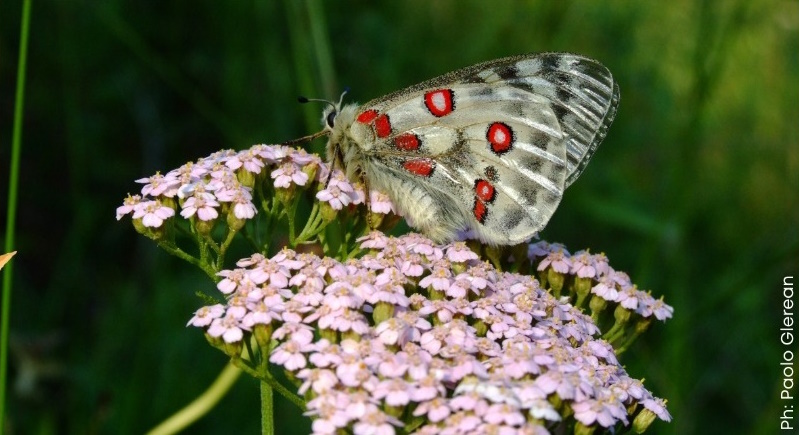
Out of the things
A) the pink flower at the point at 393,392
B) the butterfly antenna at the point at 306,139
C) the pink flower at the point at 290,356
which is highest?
the butterfly antenna at the point at 306,139

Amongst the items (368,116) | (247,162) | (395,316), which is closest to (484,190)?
(368,116)

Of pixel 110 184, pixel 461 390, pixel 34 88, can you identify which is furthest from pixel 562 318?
pixel 34 88

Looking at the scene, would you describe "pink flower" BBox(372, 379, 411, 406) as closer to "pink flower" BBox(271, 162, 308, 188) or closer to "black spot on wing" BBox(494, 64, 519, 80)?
"pink flower" BBox(271, 162, 308, 188)

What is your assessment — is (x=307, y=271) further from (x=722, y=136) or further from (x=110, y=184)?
(x=722, y=136)

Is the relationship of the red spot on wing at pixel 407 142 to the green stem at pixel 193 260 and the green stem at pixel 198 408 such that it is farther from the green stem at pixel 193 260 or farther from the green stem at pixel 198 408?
the green stem at pixel 198 408

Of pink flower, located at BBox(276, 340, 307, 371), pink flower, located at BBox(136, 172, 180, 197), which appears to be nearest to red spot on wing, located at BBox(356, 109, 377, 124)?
pink flower, located at BBox(136, 172, 180, 197)

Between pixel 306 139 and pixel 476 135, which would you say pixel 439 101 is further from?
pixel 306 139

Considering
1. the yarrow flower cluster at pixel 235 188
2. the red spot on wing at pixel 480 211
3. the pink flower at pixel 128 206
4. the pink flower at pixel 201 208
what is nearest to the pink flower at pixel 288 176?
the yarrow flower cluster at pixel 235 188
